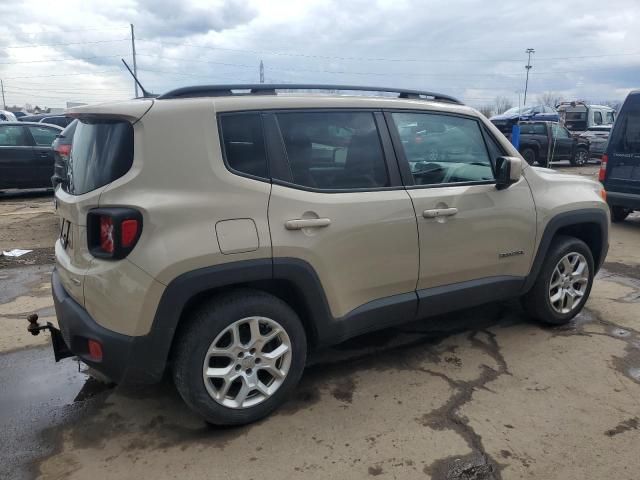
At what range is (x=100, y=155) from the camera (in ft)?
8.87

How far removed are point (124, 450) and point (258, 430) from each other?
70cm

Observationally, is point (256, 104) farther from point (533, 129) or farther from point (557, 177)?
point (533, 129)

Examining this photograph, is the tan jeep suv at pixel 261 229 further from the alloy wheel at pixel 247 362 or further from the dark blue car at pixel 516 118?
the dark blue car at pixel 516 118

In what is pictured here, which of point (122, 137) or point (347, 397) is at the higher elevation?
point (122, 137)

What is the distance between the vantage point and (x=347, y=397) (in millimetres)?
3254

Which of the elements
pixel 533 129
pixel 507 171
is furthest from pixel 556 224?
pixel 533 129

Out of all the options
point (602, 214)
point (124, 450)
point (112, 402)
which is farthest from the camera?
point (602, 214)

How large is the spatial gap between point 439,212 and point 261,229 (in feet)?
4.00

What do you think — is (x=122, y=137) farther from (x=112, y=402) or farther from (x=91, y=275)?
(x=112, y=402)

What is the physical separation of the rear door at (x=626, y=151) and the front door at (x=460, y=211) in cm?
525

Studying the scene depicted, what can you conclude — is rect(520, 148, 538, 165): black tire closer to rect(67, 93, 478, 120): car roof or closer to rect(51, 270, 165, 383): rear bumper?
rect(67, 93, 478, 120): car roof

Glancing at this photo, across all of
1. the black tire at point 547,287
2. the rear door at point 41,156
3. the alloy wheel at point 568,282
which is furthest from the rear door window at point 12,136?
the alloy wheel at point 568,282

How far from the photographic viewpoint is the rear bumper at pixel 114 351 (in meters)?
2.57

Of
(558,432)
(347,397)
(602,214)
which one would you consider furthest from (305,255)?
(602,214)
